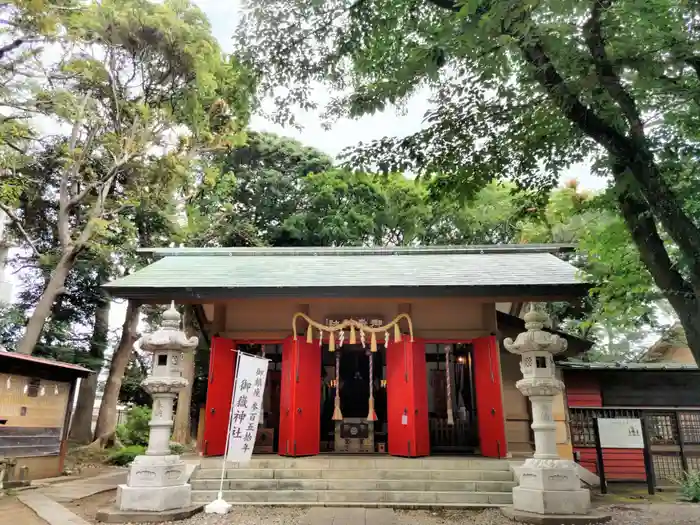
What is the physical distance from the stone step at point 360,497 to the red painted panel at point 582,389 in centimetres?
447

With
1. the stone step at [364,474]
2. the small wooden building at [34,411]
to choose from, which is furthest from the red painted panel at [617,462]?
the small wooden building at [34,411]

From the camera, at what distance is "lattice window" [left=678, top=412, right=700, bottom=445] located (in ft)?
31.3

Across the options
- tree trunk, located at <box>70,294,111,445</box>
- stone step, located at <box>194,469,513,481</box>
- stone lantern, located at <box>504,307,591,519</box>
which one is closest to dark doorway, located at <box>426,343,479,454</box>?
stone step, located at <box>194,469,513,481</box>

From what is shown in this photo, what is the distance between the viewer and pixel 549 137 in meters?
6.47

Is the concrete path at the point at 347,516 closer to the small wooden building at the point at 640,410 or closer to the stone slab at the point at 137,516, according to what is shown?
the stone slab at the point at 137,516

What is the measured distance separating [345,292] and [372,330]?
1334 mm

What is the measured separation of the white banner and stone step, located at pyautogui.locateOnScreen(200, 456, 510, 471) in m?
1.18

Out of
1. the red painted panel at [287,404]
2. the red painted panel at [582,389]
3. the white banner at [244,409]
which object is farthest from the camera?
the red painted panel at [582,389]

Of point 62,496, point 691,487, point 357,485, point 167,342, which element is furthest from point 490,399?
point 62,496

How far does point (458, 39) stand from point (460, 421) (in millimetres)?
9265

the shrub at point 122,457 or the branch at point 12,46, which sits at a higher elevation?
the branch at point 12,46

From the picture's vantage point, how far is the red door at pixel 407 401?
9.07m

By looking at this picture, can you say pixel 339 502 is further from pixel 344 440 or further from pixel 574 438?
pixel 574 438

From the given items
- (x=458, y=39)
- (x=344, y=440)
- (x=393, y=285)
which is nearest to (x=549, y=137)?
(x=458, y=39)
